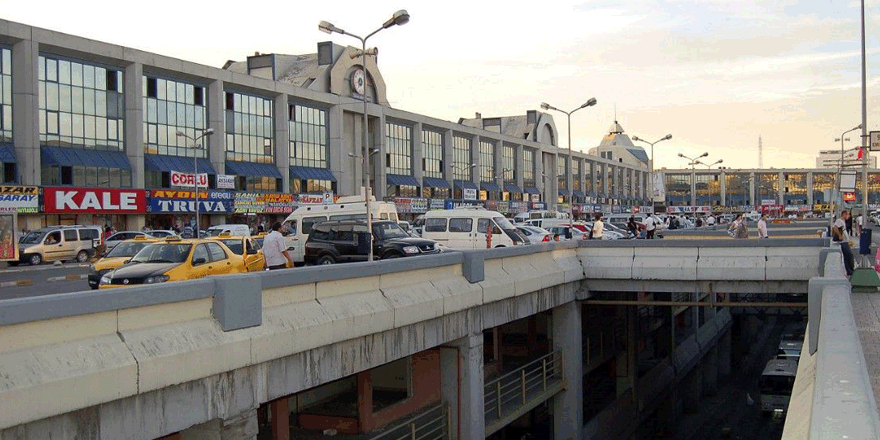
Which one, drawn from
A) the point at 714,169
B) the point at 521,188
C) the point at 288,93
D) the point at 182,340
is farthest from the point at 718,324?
the point at 714,169

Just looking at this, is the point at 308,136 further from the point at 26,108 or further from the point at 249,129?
the point at 26,108

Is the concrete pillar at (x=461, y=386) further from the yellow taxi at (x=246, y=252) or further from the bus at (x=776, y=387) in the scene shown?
the bus at (x=776, y=387)

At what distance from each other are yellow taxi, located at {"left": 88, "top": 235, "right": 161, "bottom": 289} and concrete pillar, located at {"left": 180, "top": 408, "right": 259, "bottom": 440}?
1011 centimetres

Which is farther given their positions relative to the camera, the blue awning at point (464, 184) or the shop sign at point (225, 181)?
the blue awning at point (464, 184)

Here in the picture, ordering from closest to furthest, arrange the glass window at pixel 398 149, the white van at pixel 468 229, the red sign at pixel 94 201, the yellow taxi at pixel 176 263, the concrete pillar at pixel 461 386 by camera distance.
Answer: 1. the yellow taxi at pixel 176 263
2. the concrete pillar at pixel 461 386
3. the white van at pixel 468 229
4. the red sign at pixel 94 201
5. the glass window at pixel 398 149

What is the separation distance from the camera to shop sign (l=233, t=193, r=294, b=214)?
5694 centimetres

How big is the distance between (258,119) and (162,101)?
951 centimetres

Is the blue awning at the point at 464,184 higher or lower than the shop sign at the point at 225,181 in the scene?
higher

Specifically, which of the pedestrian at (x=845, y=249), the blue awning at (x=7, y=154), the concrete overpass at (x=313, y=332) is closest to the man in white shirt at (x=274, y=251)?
the concrete overpass at (x=313, y=332)

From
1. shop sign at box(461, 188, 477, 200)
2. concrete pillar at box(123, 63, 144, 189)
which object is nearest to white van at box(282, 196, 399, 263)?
concrete pillar at box(123, 63, 144, 189)

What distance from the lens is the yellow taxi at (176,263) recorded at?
14703 mm

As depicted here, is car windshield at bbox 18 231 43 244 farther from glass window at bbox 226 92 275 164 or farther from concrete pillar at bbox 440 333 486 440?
concrete pillar at bbox 440 333 486 440

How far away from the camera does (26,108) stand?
141 feet

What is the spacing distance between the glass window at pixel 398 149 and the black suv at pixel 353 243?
1930 inches
